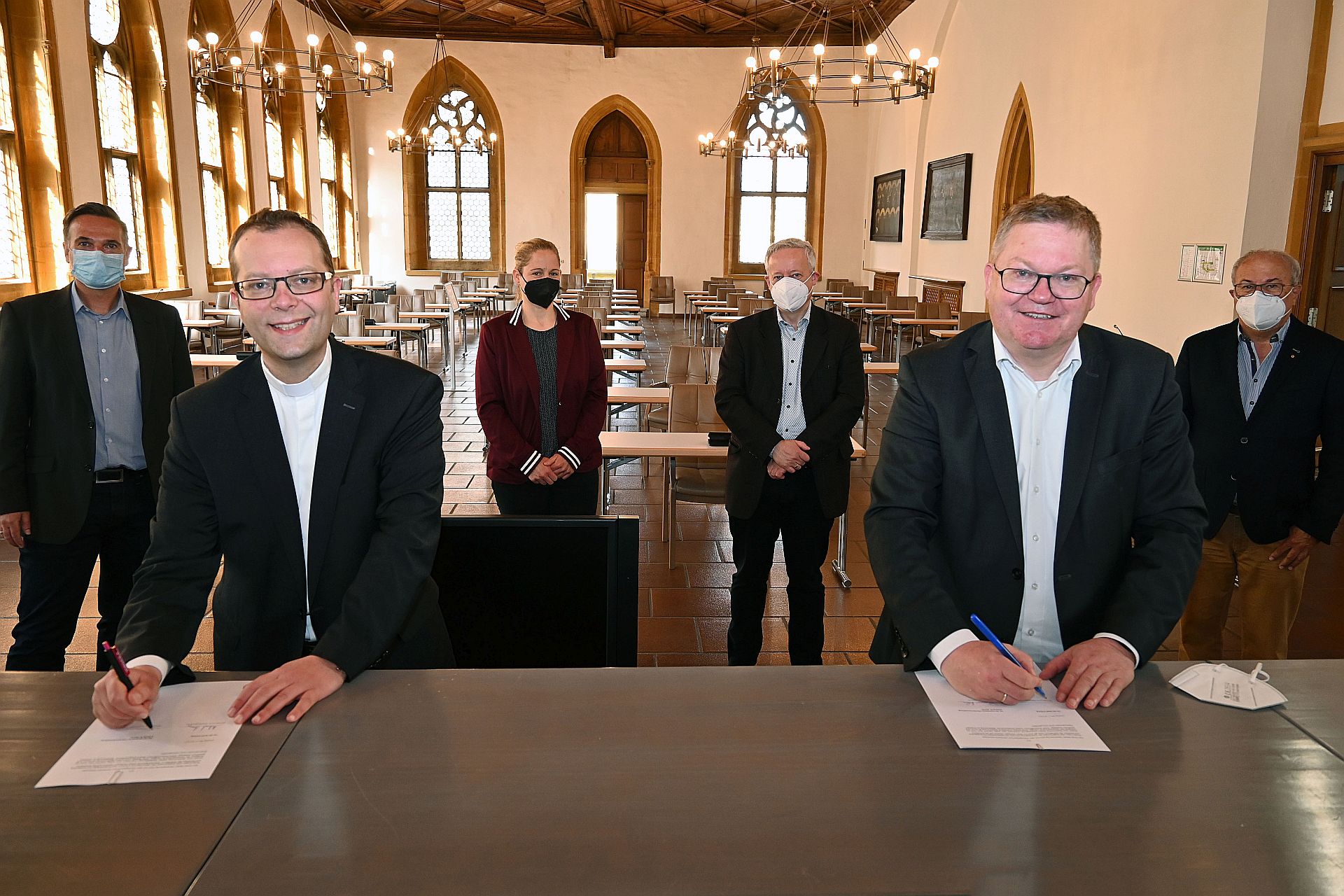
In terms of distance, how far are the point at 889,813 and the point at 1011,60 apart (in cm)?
1196

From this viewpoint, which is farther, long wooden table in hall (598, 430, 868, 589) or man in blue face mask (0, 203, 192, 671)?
long wooden table in hall (598, 430, 868, 589)

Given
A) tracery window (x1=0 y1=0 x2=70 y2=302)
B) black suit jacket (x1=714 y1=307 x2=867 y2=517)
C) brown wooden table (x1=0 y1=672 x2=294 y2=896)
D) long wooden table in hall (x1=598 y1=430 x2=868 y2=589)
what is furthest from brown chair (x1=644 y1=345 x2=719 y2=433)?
tracery window (x1=0 y1=0 x2=70 y2=302)

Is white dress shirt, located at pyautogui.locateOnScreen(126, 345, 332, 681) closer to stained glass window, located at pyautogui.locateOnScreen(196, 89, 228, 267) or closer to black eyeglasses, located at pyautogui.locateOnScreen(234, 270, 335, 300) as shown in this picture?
black eyeglasses, located at pyautogui.locateOnScreen(234, 270, 335, 300)

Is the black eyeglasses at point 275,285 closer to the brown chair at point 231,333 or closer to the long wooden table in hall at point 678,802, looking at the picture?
the long wooden table in hall at point 678,802

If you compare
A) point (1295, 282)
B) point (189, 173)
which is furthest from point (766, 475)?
point (189, 173)

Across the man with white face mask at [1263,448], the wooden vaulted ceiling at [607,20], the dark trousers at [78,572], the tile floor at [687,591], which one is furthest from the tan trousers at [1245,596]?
the wooden vaulted ceiling at [607,20]

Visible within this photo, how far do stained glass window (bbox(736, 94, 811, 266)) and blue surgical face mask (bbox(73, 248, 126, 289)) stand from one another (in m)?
17.0

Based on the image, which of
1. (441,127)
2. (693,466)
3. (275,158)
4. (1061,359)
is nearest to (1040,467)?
(1061,359)

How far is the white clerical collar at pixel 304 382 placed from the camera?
5.88ft

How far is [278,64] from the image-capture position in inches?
377

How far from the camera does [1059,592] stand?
1728 mm

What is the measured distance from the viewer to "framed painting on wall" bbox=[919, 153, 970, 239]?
13.0 meters

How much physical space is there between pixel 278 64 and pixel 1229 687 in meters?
10.3

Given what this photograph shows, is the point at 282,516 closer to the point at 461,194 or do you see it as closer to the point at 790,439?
the point at 790,439
